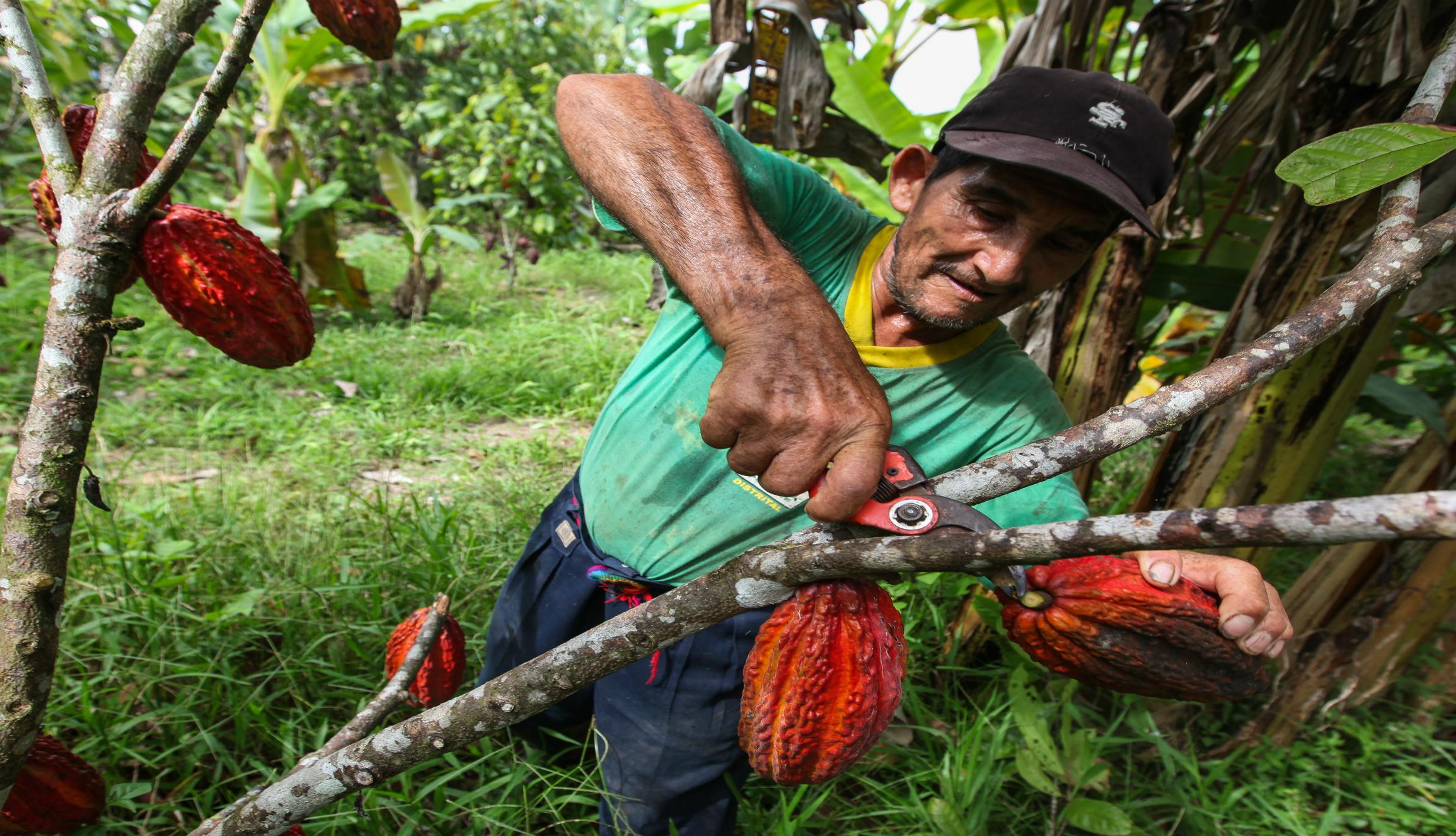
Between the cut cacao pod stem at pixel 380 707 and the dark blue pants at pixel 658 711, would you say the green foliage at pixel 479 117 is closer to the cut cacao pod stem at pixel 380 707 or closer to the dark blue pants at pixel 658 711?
the dark blue pants at pixel 658 711

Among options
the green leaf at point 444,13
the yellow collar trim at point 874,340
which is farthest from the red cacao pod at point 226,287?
the green leaf at point 444,13

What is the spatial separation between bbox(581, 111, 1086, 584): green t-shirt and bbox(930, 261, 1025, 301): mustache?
15 cm

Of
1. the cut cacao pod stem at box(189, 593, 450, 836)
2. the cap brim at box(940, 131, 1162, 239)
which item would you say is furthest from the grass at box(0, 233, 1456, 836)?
the cap brim at box(940, 131, 1162, 239)

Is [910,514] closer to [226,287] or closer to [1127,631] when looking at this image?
[1127,631]

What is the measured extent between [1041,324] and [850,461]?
1.60 metres

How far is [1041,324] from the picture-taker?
2.22 metres

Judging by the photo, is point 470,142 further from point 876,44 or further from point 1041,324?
point 1041,324

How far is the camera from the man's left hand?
96 centimetres

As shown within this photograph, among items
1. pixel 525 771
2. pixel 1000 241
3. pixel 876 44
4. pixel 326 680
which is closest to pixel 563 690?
pixel 1000 241

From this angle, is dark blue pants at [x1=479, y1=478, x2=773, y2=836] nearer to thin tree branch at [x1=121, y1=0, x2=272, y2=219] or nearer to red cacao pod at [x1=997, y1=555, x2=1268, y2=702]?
red cacao pod at [x1=997, y1=555, x2=1268, y2=702]

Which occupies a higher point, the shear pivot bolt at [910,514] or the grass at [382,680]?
the shear pivot bolt at [910,514]

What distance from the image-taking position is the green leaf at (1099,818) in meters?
1.66

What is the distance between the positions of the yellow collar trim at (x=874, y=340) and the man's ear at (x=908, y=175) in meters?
0.16

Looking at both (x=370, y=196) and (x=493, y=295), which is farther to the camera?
(x=370, y=196)
